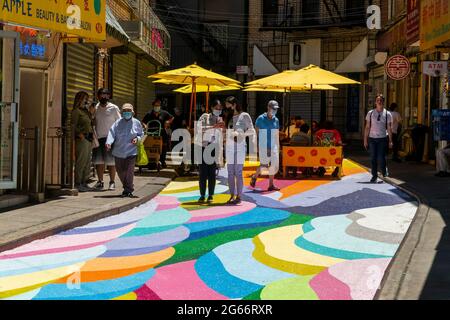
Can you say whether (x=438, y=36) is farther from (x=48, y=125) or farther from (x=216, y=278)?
(x=216, y=278)

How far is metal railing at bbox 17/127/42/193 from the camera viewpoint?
1189 cm

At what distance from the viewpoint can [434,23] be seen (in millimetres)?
16406

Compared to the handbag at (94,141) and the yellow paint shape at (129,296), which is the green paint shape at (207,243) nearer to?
the yellow paint shape at (129,296)

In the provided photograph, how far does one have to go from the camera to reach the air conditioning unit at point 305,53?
37250 millimetres

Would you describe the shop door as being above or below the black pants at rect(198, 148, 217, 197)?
above

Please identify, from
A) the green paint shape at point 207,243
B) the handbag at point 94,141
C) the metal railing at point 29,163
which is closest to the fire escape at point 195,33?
the handbag at point 94,141

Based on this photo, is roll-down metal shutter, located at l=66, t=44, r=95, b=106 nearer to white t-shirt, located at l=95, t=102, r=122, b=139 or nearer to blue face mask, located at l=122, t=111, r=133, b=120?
white t-shirt, located at l=95, t=102, r=122, b=139

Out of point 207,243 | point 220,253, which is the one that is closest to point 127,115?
point 207,243

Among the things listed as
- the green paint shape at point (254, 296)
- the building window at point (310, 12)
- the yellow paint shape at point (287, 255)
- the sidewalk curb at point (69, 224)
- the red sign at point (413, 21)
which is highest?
the building window at point (310, 12)

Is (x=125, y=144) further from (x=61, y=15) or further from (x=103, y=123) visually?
(x=61, y=15)

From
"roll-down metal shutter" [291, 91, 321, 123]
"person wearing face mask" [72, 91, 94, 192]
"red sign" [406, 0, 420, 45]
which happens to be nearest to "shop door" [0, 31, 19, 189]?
"person wearing face mask" [72, 91, 94, 192]

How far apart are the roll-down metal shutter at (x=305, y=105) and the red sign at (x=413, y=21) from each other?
15787mm

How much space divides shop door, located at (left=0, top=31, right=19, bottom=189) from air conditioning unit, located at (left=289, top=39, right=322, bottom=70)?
88.4 feet

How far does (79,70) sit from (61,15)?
4529 mm
